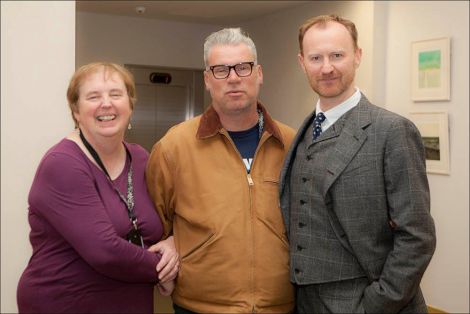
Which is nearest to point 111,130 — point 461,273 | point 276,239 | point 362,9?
point 276,239

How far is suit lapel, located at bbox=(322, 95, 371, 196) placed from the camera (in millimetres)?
1605

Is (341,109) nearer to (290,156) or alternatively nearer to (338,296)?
(290,156)

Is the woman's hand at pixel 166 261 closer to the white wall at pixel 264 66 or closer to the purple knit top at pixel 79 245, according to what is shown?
the purple knit top at pixel 79 245

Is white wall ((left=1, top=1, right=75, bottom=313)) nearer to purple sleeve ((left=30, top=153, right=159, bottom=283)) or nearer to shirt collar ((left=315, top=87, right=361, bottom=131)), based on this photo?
purple sleeve ((left=30, top=153, right=159, bottom=283))

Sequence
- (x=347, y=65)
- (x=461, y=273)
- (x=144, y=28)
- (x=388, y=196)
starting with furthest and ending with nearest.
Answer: (x=144, y=28)
(x=461, y=273)
(x=347, y=65)
(x=388, y=196)

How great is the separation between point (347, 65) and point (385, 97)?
320cm

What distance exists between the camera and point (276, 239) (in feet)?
6.13

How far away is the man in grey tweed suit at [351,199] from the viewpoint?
1532mm

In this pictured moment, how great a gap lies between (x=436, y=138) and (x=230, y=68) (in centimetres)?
283

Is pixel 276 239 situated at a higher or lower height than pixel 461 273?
higher

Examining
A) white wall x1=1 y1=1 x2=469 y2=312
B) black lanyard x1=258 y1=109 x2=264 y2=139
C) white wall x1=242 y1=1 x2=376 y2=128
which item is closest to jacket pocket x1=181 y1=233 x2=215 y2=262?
black lanyard x1=258 y1=109 x2=264 y2=139

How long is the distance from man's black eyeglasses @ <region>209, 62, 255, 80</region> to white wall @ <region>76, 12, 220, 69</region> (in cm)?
449

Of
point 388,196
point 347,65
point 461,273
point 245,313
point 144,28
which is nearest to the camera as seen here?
point 388,196

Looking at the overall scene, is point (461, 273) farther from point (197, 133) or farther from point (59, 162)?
point (59, 162)
